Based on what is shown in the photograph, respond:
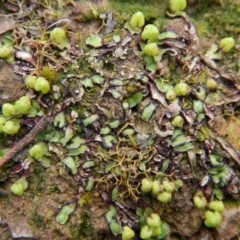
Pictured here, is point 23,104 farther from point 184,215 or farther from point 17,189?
point 184,215

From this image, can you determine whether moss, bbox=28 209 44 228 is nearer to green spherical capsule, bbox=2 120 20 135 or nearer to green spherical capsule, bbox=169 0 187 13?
green spherical capsule, bbox=2 120 20 135

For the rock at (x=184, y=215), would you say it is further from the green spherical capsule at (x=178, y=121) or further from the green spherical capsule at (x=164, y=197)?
the green spherical capsule at (x=178, y=121)

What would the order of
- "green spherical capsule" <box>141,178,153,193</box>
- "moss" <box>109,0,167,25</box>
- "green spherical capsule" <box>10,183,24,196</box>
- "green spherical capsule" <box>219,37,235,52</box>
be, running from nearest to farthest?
"green spherical capsule" <box>141,178,153,193</box> → "green spherical capsule" <box>10,183,24,196</box> → "green spherical capsule" <box>219,37,235,52</box> → "moss" <box>109,0,167,25</box>

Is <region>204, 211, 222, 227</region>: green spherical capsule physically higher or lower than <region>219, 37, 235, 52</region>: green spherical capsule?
lower

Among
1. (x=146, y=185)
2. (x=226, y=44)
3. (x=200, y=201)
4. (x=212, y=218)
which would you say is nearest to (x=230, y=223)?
(x=212, y=218)

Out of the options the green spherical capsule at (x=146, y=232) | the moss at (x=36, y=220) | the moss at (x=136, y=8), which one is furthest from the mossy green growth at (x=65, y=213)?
the moss at (x=136, y=8)

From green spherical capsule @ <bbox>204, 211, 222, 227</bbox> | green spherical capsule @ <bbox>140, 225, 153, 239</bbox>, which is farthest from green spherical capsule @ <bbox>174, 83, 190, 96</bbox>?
green spherical capsule @ <bbox>140, 225, 153, 239</bbox>
